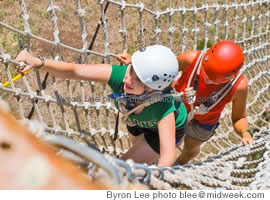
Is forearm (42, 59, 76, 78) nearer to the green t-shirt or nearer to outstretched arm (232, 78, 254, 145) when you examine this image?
the green t-shirt

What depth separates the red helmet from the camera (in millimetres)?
1366

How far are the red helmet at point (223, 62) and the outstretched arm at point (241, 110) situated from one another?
94mm

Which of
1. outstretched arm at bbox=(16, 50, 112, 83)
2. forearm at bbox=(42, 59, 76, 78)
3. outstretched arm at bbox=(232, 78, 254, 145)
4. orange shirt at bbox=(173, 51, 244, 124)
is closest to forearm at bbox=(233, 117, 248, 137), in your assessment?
outstretched arm at bbox=(232, 78, 254, 145)

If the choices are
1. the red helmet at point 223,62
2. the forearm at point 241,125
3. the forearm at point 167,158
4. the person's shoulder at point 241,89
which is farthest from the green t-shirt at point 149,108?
the forearm at point 241,125

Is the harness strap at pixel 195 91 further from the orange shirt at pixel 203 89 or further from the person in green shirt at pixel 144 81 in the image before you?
the person in green shirt at pixel 144 81

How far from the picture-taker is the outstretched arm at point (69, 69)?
3.79 ft

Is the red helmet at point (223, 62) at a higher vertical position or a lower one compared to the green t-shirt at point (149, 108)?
higher

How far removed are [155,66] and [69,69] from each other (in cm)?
31

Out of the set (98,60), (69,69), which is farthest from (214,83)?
(98,60)

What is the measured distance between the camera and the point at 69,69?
118 centimetres

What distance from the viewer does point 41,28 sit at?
7.22ft

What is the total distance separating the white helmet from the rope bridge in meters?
0.32
